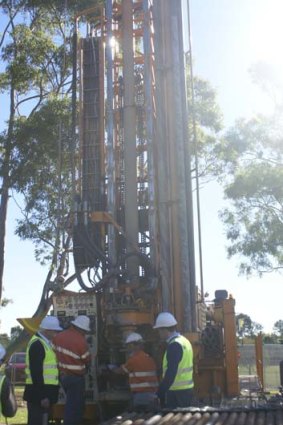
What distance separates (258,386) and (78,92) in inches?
236

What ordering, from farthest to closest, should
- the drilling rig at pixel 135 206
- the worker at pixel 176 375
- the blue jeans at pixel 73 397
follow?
the drilling rig at pixel 135 206, the blue jeans at pixel 73 397, the worker at pixel 176 375

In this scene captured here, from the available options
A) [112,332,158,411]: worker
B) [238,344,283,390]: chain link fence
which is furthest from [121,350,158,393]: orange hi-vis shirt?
[238,344,283,390]: chain link fence

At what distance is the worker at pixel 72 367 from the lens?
745 centimetres

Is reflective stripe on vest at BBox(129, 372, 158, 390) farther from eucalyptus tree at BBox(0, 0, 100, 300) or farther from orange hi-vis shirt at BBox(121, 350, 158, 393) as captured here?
eucalyptus tree at BBox(0, 0, 100, 300)

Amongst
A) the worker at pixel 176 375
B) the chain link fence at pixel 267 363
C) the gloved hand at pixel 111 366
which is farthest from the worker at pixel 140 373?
the chain link fence at pixel 267 363

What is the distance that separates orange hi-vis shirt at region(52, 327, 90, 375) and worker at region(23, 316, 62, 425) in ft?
0.73

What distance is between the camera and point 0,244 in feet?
71.3

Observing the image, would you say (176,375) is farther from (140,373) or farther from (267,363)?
(267,363)

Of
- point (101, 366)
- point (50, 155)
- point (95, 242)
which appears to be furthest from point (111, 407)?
point (50, 155)

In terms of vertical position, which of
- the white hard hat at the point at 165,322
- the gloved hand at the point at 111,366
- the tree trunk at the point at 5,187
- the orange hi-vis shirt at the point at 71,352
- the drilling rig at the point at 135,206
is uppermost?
the tree trunk at the point at 5,187

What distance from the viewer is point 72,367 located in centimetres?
748

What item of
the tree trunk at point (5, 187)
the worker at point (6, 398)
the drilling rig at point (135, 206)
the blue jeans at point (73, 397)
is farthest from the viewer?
the tree trunk at point (5, 187)

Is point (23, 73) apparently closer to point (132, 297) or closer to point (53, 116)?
point (53, 116)

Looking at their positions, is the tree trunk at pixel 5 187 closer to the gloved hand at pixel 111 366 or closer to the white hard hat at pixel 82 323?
the gloved hand at pixel 111 366
